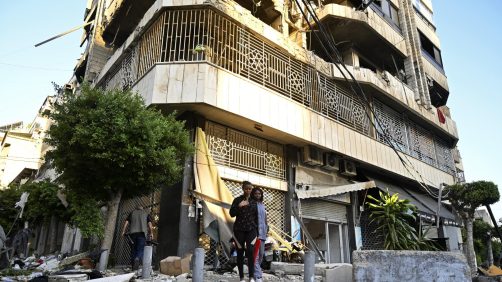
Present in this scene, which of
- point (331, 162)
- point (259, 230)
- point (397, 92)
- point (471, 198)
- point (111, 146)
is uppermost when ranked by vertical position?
point (397, 92)

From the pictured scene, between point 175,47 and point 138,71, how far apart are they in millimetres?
1722

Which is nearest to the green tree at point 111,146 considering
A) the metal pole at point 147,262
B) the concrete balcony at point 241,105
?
the concrete balcony at point 241,105

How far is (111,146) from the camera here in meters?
7.12

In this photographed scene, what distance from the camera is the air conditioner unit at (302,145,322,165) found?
11.4 metres

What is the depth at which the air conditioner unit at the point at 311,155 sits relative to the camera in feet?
37.4

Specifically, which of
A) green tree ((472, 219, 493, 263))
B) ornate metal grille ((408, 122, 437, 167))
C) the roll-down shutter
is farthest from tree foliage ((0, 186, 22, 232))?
green tree ((472, 219, 493, 263))

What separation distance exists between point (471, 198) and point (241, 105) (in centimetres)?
924

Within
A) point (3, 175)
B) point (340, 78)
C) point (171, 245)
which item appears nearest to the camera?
point (171, 245)

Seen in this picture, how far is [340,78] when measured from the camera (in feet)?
43.5

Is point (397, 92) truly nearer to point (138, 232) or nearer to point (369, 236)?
point (369, 236)

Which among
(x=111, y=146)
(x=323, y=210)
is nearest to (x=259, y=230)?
(x=111, y=146)

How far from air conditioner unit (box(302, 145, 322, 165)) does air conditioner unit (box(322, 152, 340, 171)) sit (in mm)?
323

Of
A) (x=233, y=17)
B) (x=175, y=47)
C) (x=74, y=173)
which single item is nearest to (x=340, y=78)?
(x=233, y=17)

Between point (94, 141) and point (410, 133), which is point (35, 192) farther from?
point (410, 133)
